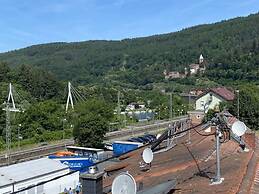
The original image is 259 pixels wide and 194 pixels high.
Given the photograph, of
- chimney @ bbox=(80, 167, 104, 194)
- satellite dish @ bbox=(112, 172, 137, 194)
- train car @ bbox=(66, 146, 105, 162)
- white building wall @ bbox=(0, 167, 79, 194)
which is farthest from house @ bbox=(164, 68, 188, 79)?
satellite dish @ bbox=(112, 172, 137, 194)

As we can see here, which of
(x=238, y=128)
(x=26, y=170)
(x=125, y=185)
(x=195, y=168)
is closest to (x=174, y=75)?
(x=26, y=170)

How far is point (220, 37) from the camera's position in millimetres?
165375

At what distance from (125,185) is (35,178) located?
49.9ft

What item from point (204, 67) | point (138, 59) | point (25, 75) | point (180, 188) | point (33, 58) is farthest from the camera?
point (33, 58)

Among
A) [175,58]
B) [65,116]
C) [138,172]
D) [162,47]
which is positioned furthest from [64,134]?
[162,47]

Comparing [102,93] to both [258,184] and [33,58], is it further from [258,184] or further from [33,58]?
[33,58]

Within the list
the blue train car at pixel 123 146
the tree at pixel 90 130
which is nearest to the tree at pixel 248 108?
the blue train car at pixel 123 146

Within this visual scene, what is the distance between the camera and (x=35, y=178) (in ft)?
67.0

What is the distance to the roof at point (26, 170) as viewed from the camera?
761 inches

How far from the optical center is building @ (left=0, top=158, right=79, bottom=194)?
62.3ft

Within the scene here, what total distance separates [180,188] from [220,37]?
164m

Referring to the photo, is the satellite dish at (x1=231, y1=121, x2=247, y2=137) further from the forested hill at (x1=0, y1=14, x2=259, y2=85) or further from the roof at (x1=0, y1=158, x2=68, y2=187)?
the forested hill at (x1=0, y1=14, x2=259, y2=85)

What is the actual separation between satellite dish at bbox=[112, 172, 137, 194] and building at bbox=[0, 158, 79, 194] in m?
12.5

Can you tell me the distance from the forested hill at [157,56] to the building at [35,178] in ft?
370
